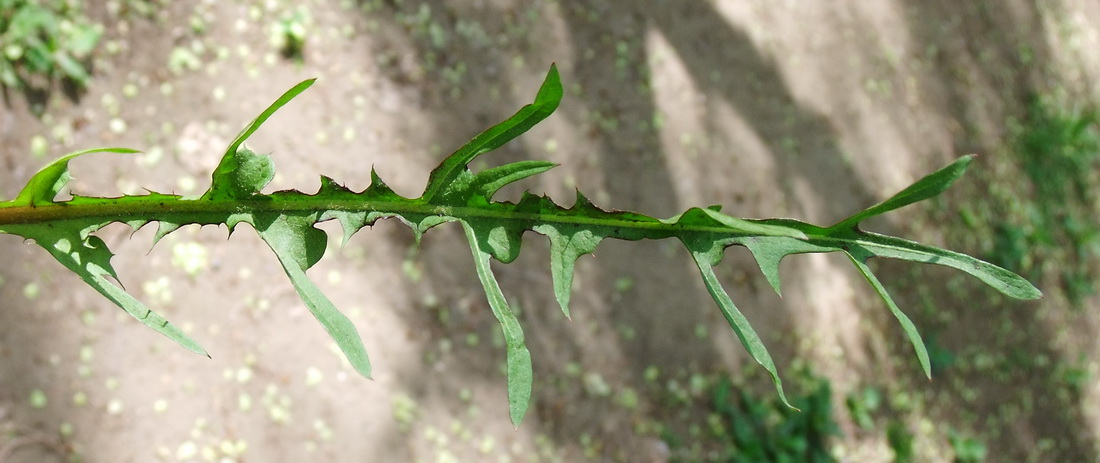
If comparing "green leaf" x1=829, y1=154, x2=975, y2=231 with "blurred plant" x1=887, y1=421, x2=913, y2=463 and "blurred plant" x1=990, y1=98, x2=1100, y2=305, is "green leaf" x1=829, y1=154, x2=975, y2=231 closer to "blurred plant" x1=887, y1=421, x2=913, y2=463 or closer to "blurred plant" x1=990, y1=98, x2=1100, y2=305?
"blurred plant" x1=887, y1=421, x2=913, y2=463

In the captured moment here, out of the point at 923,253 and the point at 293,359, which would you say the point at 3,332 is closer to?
the point at 293,359

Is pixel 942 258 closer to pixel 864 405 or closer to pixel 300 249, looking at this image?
pixel 300 249

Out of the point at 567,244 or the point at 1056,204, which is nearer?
the point at 567,244

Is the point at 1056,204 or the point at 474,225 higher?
the point at 1056,204

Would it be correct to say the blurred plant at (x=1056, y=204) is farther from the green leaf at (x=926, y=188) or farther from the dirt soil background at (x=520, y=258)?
the green leaf at (x=926, y=188)

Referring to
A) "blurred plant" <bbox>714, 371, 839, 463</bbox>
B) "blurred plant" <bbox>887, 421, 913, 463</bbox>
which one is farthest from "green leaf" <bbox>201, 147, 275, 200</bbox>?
"blurred plant" <bbox>887, 421, 913, 463</bbox>

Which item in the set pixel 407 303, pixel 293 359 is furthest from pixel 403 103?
pixel 293 359

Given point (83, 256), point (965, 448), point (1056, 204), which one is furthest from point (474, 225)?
point (1056, 204)
